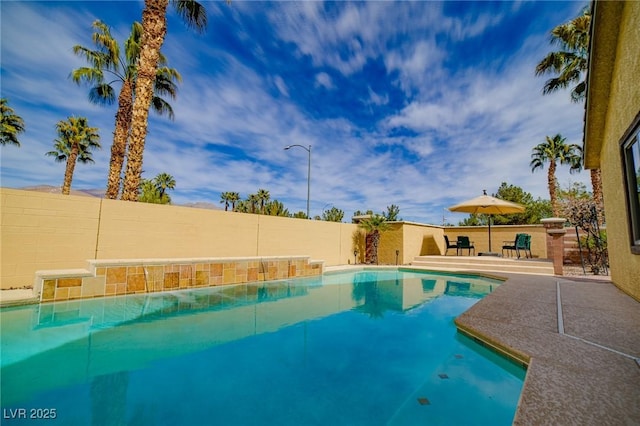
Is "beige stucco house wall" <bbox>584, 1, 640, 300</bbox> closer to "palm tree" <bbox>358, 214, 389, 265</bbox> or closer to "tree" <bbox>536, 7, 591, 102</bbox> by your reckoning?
"tree" <bbox>536, 7, 591, 102</bbox>

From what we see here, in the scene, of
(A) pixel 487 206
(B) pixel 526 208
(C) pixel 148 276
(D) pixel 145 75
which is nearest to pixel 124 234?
(C) pixel 148 276

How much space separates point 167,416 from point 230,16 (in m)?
12.2

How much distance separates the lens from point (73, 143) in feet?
69.3

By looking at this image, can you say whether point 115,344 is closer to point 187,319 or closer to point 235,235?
point 187,319

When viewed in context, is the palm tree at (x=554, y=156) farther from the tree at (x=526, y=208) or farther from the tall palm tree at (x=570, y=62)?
the tree at (x=526, y=208)

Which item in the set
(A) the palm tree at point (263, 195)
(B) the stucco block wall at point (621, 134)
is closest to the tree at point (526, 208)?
(B) the stucco block wall at point (621, 134)

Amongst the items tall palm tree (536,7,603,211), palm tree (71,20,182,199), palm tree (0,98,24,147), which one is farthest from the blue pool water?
palm tree (0,98,24,147)

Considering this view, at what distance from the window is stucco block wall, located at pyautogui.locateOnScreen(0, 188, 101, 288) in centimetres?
1150

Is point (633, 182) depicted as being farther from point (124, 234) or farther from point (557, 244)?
point (124, 234)

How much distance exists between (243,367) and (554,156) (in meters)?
26.0

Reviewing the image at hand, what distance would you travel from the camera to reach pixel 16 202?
598cm

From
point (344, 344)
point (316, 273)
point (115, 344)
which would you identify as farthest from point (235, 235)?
point (344, 344)

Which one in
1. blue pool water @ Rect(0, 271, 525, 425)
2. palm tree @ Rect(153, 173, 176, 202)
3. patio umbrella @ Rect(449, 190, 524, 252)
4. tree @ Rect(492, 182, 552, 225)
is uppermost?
palm tree @ Rect(153, 173, 176, 202)

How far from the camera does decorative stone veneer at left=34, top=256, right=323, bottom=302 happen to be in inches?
226
